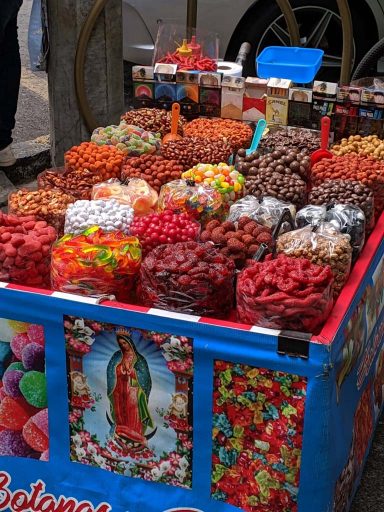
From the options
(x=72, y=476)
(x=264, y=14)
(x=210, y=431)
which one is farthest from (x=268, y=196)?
(x=264, y=14)

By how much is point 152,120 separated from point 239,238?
3.73 feet

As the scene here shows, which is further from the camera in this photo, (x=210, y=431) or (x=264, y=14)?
(x=264, y=14)

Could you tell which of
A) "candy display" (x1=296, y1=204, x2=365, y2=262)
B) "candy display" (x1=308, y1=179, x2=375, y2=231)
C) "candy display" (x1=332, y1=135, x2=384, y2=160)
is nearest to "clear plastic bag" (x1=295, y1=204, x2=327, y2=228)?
"candy display" (x1=296, y1=204, x2=365, y2=262)

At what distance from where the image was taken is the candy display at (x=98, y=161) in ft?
9.05

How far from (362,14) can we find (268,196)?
3.79m

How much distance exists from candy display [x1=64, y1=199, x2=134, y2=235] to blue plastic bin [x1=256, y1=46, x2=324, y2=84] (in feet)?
5.03

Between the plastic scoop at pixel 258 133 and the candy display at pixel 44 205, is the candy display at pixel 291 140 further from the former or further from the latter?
the candy display at pixel 44 205

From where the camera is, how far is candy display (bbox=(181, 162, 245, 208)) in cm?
254

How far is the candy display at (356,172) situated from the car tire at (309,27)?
3294mm

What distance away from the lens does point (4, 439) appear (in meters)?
2.17

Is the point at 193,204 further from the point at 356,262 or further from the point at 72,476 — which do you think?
the point at 72,476

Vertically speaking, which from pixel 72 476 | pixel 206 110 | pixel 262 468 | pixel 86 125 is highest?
pixel 206 110

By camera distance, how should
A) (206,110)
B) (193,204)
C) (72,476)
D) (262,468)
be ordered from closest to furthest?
(262,468)
(72,476)
(193,204)
(206,110)

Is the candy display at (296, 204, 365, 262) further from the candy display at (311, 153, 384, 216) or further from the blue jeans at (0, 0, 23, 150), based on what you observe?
the blue jeans at (0, 0, 23, 150)
